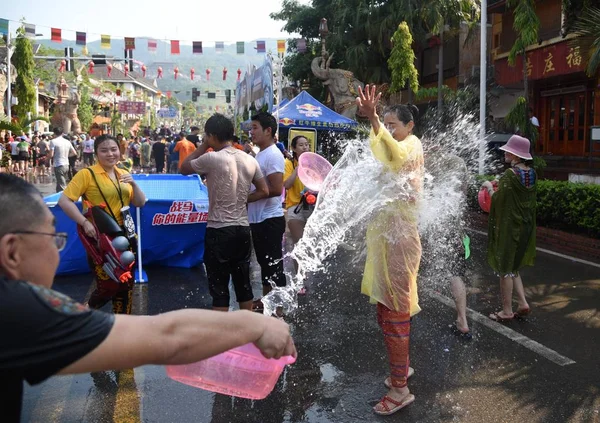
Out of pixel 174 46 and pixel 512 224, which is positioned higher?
pixel 174 46

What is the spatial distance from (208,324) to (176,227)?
5889mm

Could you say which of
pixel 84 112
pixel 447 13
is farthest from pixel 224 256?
pixel 84 112

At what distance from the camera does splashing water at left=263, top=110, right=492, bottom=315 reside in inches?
152

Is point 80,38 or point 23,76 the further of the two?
point 23,76

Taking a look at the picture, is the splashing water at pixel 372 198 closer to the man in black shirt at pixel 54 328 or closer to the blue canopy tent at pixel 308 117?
the man in black shirt at pixel 54 328

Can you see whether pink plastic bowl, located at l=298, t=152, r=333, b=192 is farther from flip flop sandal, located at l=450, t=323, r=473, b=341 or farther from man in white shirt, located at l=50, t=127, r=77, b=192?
man in white shirt, located at l=50, t=127, r=77, b=192

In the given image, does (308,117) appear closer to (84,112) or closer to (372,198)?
(372,198)

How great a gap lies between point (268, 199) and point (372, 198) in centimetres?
157

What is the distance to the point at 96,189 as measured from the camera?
4.44 metres

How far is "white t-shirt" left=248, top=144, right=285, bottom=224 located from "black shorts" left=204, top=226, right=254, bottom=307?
66 centimetres

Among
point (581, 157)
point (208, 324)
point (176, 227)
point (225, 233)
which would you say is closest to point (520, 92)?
point (581, 157)

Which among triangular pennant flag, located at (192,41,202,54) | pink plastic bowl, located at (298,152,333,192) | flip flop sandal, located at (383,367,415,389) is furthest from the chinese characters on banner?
triangular pennant flag, located at (192,41,202,54)

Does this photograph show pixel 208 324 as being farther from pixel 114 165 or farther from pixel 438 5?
pixel 438 5

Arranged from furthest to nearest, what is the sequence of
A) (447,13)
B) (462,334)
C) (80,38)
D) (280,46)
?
(280,46) < (80,38) < (447,13) < (462,334)
